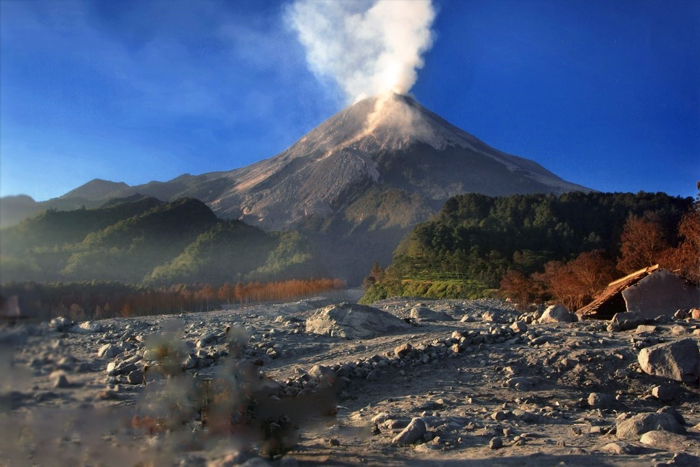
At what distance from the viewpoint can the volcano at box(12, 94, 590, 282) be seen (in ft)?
293

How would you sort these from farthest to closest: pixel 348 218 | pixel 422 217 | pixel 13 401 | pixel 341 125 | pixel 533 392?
pixel 341 125 → pixel 348 218 → pixel 422 217 → pixel 533 392 → pixel 13 401

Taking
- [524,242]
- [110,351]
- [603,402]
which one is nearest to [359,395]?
[603,402]

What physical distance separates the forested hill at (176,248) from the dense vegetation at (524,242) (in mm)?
14266

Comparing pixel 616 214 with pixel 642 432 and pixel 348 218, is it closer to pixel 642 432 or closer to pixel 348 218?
pixel 642 432

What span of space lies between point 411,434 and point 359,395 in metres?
2.06

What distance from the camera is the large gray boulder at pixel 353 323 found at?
30.7ft

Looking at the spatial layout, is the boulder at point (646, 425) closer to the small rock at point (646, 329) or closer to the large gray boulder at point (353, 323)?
the small rock at point (646, 329)

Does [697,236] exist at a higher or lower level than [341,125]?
lower

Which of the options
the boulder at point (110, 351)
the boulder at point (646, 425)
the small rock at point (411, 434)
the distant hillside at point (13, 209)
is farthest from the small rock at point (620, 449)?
the boulder at point (110, 351)

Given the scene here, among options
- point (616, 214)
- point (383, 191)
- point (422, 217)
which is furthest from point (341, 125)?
point (616, 214)

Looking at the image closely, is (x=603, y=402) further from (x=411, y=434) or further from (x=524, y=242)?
(x=524, y=242)

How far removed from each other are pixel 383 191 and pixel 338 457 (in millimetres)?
96509

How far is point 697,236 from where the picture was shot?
12.5 meters

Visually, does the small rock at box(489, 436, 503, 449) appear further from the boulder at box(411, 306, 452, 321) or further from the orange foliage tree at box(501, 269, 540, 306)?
the orange foliage tree at box(501, 269, 540, 306)
